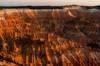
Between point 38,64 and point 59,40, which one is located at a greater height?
point 59,40

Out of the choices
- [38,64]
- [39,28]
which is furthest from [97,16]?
[38,64]

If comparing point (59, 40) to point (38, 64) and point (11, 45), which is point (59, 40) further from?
point (11, 45)

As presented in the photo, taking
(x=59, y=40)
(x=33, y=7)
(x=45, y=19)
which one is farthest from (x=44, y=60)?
(x=33, y=7)

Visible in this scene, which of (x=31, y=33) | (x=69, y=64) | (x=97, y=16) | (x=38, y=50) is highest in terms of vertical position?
(x=97, y=16)

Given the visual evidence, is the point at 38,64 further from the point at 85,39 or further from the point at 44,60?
the point at 85,39

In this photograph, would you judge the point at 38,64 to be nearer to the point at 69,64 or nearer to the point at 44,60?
the point at 44,60

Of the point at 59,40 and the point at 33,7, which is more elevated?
the point at 33,7

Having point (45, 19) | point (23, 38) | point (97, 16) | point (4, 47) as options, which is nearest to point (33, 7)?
point (45, 19)

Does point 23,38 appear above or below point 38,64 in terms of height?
above
